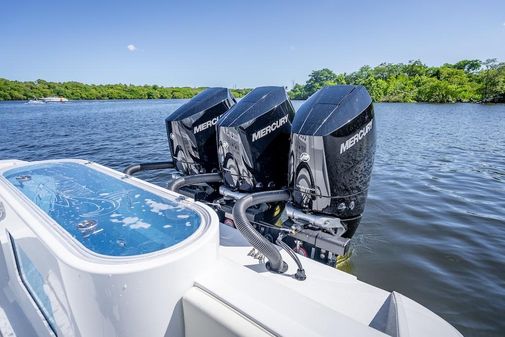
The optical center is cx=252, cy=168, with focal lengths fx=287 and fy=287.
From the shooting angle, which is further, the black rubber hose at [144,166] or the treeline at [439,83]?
the treeline at [439,83]

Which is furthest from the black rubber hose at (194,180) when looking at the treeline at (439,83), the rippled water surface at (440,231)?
the treeline at (439,83)

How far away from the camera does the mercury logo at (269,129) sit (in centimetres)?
240

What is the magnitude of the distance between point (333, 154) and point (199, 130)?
1442 mm

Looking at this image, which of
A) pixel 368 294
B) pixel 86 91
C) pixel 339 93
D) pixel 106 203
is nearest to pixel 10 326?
pixel 106 203

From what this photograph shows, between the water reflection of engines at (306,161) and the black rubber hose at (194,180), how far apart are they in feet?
0.49

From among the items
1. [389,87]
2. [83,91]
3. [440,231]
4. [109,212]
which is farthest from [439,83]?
[83,91]

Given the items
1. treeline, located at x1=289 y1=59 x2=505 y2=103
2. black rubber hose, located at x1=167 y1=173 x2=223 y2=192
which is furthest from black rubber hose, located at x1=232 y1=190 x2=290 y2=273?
treeline, located at x1=289 y1=59 x2=505 y2=103

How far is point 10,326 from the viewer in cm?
154

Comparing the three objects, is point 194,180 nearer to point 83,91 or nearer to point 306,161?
point 306,161

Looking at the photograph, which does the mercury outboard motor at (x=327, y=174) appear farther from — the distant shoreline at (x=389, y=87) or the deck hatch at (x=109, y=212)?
the distant shoreline at (x=389, y=87)

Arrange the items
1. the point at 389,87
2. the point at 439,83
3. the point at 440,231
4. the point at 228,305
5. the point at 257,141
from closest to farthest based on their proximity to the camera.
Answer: the point at 228,305
the point at 257,141
the point at 440,231
the point at 439,83
the point at 389,87

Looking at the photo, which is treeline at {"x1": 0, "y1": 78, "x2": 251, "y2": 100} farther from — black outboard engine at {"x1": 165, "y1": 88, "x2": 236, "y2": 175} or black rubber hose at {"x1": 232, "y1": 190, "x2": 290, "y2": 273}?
black rubber hose at {"x1": 232, "y1": 190, "x2": 290, "y2": 273}

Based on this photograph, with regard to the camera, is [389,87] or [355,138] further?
[389,87]

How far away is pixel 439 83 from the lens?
1681 inches
